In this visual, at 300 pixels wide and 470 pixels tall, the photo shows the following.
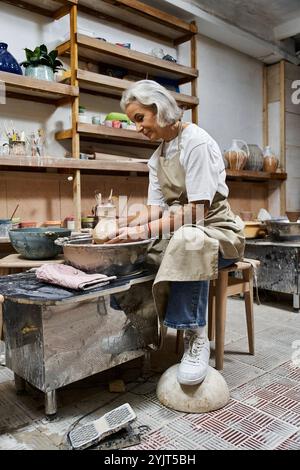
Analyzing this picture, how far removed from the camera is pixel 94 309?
149 centimetres

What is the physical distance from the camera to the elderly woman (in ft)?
4.75

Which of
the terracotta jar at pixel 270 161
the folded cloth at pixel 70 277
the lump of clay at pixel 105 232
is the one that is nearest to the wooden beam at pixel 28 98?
the lump of clay at pixel 105 232

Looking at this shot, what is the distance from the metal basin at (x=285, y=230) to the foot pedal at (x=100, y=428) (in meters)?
2.21

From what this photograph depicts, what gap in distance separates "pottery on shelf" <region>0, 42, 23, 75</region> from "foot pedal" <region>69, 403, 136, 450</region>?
2.25 metres

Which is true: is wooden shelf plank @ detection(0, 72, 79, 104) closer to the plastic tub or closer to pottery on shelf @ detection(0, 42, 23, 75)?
pottery on shelf @ detection(0, 42, 23, 75)

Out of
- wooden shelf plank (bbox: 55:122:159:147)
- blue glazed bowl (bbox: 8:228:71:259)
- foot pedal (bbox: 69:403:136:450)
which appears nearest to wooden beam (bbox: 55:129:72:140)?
wooden shelf plank (bbox: 55:122:159:147)

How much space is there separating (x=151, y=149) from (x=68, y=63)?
1.07m

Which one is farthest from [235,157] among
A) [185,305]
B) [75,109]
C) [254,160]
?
[185,305]

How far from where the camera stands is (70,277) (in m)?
1.41

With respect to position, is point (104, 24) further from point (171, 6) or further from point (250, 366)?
point (250, 366)

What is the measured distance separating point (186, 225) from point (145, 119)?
1.61 ft

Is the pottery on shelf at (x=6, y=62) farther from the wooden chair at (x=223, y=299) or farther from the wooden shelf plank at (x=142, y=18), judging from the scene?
the wooden chair at (x=223, y=299)

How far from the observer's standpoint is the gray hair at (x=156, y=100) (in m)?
1.59

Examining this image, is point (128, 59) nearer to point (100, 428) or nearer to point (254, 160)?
point (254, 160)
